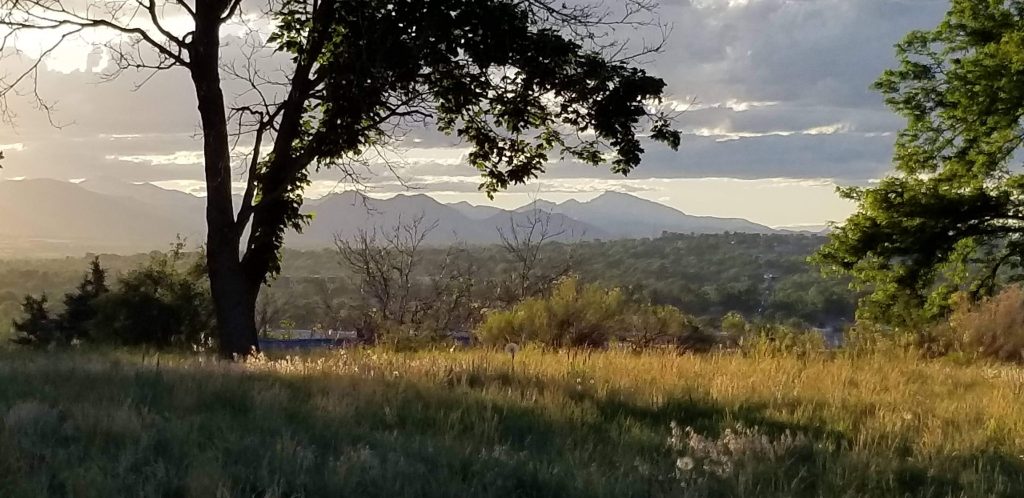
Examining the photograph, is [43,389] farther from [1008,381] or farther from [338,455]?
[1008,381]

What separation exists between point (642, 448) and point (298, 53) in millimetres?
8676

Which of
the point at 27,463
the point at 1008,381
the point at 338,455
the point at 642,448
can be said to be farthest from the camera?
the point at 1008,381

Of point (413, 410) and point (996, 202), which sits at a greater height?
point (996, 202)

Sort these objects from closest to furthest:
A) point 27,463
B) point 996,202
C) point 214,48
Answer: point 27,463, point 214,48, point 996,202

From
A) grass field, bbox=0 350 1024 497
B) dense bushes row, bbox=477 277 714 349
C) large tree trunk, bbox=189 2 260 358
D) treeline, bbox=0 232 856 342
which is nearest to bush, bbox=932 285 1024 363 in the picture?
dense bushes row, bbox=477 277 714 349

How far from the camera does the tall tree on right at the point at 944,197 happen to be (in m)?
23.2

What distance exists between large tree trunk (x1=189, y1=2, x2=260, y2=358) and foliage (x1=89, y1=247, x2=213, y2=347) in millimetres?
5660

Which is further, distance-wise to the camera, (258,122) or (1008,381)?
(258,122)

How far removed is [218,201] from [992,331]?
11.0m

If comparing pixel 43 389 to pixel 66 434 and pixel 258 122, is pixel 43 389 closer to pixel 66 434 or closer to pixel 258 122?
pixel 66 434

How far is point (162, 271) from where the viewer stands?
745 inches

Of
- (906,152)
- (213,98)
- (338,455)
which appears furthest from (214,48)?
(906,152)

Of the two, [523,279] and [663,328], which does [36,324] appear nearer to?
[523,279]

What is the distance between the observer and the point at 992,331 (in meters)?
14.0
